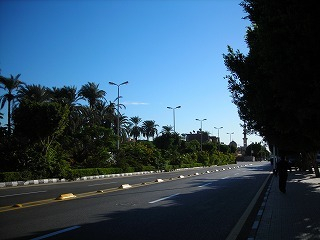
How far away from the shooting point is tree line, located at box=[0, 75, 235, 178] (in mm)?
25641

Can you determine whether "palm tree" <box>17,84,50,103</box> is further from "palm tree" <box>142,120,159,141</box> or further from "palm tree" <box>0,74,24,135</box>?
"palm tree" <box>142,120,159,141</box>

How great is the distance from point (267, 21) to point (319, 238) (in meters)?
4.45

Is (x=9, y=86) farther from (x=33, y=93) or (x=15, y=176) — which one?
(x=15, y=176)

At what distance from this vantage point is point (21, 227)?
26.8ft

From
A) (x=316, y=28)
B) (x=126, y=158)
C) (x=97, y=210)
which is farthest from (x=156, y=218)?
(x=126, y=158)

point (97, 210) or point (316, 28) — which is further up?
point (316, 28)

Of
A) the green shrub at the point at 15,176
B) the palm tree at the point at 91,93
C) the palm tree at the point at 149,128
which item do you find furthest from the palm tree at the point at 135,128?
the green shrub at the point at 15,176

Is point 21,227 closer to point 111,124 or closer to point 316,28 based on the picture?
point 316,28

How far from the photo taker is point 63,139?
120 feet

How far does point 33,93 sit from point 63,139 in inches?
494

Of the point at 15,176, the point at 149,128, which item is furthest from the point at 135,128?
the point at 15,176

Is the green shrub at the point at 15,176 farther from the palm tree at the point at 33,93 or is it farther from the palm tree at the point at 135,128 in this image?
the palm tree at the point at 135,128

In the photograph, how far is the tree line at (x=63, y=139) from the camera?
25.6 metres

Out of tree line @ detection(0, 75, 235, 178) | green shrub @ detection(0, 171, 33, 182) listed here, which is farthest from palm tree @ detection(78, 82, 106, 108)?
green shrub @ detection(0, 171, 33, 182)
